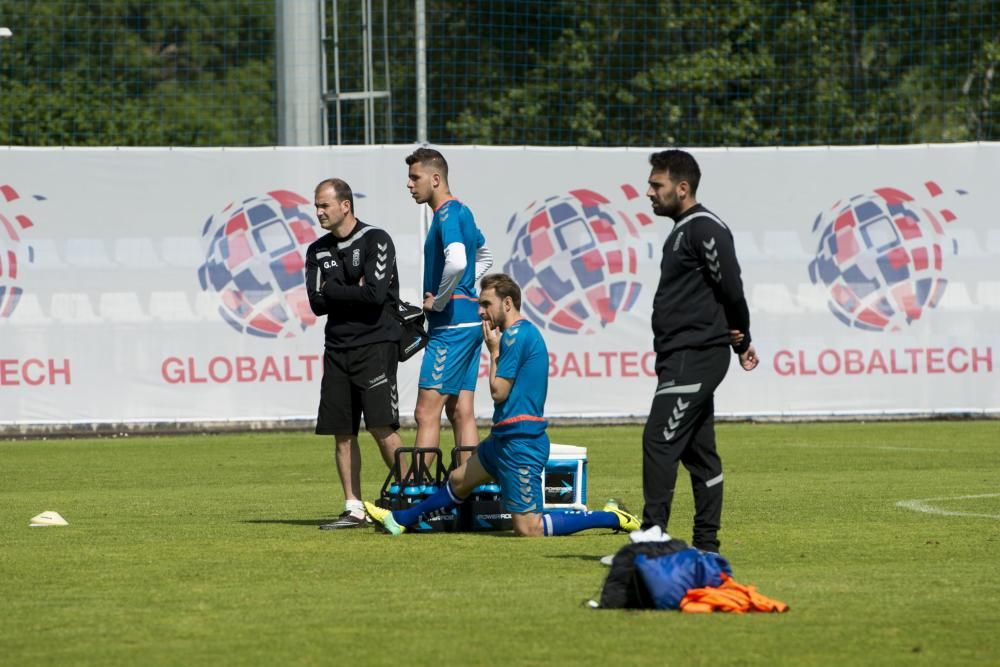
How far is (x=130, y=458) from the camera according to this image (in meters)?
16.3

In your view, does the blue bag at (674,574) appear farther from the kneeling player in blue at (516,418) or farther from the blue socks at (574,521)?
the blue socks at (574,521)

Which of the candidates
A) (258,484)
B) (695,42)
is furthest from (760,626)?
(695,42)

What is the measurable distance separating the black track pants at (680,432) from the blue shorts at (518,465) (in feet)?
4.67

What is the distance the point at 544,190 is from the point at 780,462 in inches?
215

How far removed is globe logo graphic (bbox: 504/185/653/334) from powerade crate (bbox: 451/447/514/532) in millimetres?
8801

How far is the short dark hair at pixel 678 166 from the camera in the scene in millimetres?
8398

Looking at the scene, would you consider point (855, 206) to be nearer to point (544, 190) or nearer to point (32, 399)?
point (544, 190)

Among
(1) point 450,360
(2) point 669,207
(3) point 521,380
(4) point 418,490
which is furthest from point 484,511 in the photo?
(2) point 669,207

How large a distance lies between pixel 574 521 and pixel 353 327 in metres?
1.96

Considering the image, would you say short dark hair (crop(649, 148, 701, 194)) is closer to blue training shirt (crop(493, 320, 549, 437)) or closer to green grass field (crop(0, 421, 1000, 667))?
blue training shirt (crop(493, 320, 549, 437))

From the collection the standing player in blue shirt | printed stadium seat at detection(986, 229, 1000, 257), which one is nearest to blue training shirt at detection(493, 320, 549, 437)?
the standing player in blue shirt

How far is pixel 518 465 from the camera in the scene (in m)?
9.68

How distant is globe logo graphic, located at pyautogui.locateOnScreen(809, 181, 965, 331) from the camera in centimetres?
1959

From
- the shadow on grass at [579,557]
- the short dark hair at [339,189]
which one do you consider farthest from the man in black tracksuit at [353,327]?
the shadow on grass at [579,557]
